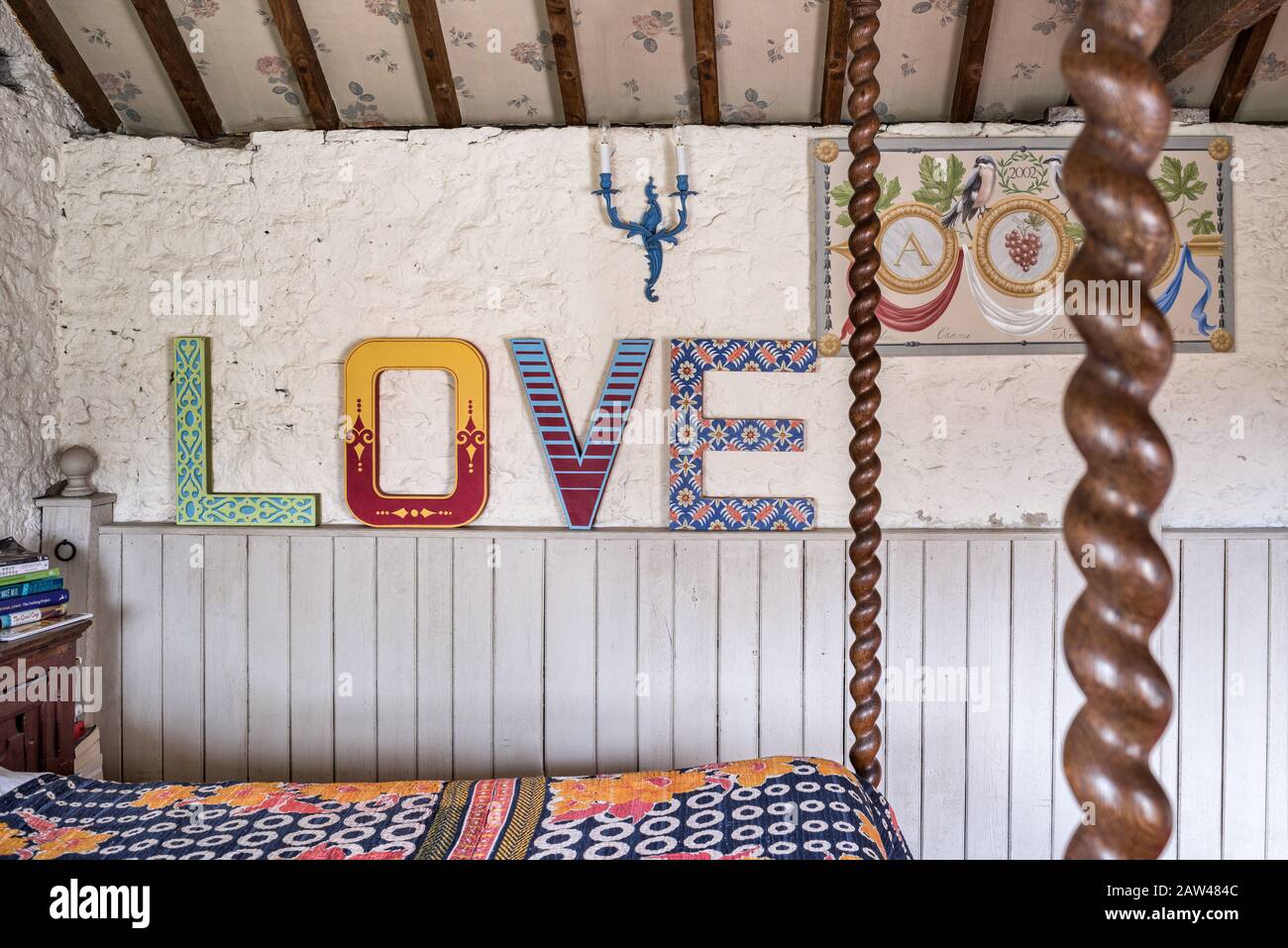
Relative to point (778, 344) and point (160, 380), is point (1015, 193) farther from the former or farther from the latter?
point (160, 380)

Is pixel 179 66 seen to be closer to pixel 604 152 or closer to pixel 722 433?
pixel 604 152

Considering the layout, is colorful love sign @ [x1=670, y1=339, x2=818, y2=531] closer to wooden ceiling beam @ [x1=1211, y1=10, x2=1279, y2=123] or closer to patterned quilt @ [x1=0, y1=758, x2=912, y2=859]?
patterned quilt @ [x1=0, y1=758, x2=912, y2=859]

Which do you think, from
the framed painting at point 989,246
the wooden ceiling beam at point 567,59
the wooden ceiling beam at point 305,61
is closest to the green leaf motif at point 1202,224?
the framed painting at point 989,246

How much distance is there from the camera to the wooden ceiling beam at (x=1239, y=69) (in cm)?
248

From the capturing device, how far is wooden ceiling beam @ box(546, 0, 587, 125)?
96.3 inches

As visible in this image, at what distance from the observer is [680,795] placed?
1.83m

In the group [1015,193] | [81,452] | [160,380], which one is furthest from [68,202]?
[1015,193]

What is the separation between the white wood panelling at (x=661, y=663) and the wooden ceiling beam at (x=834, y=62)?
1415mm

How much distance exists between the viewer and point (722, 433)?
272 centimetres

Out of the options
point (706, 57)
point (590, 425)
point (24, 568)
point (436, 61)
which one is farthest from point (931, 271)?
point (24, 568)

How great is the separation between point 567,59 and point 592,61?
0.37 feet

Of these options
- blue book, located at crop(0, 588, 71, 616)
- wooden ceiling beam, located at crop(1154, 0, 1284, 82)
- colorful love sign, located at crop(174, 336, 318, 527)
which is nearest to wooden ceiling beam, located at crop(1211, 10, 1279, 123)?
wooden ceiling beam, located at crop(1154, 0, 1284, 82)

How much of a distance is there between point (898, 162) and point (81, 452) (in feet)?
9.49
